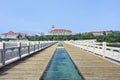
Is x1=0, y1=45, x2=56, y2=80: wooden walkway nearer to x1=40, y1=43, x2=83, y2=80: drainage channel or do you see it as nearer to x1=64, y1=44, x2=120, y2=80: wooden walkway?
x1=40, y1=43, x2=83, y2=80: drainage channel

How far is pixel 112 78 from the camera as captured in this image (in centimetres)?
1024

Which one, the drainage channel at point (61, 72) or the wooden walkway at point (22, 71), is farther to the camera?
the drainage channel at point (61, 72)

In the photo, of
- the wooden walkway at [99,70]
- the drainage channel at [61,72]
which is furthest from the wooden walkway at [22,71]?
the wooden walkway at [99,70]

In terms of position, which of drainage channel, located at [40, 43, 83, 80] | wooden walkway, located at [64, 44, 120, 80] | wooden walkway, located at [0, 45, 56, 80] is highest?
wooden walkway, located at [0, 45, 56, 80]

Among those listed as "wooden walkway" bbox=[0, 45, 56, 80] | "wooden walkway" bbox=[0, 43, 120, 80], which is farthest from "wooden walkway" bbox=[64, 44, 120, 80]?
"wooden walkway" bbox=[0, 45, 56, 80]

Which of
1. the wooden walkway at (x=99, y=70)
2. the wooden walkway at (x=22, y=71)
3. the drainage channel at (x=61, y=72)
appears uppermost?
the wooden walkway at (x=22, y=71)

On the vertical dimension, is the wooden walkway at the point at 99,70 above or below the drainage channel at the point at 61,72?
above

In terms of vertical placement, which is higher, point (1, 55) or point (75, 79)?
point (1, 55)

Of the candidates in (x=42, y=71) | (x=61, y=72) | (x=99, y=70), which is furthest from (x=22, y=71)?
(x=99, y=70)

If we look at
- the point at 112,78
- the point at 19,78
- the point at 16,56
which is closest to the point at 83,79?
the point at 112,78

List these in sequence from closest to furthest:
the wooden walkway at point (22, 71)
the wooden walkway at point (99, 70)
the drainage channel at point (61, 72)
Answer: the wooden walkway at point (22, 71) < the wooden walkway at point (99, 70) < the drainage channel at point (61, 72)

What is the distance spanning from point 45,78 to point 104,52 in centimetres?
1179

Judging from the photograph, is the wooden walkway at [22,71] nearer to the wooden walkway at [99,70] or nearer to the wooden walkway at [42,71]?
the wooden walkway at [42,71]

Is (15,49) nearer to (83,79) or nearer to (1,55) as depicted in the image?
(1,55)
